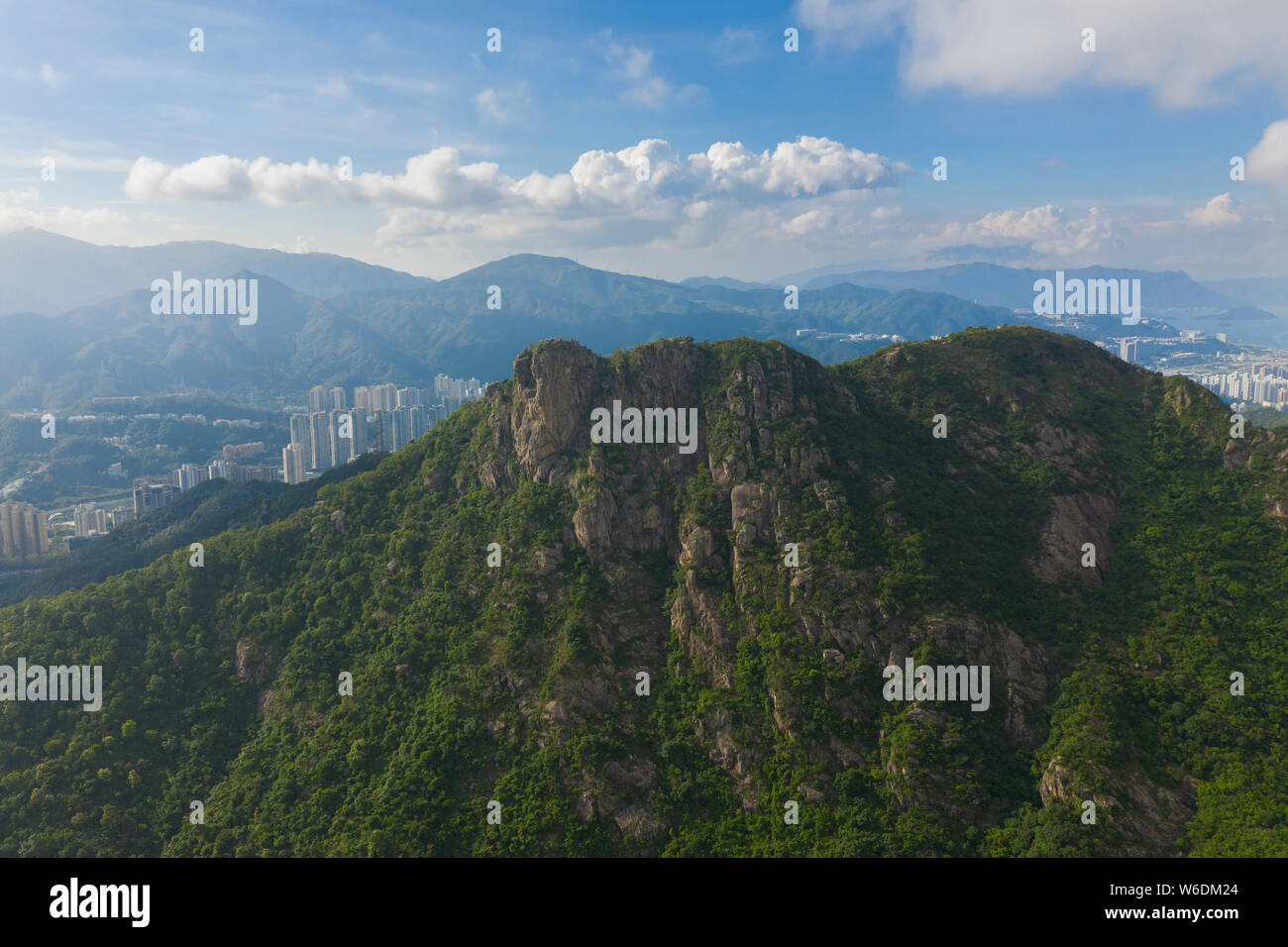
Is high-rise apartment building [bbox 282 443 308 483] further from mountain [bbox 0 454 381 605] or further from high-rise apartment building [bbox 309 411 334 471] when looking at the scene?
mountain [bbox 0 454 381 605]

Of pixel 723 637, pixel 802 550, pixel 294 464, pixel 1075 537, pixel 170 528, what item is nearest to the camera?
pixel 723 637

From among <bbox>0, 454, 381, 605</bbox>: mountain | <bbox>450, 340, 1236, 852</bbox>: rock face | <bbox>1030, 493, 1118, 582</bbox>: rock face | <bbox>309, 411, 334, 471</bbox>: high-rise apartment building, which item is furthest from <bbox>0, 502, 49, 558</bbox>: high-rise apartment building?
<bbox>1030, 493, 1118, 582</bbox>: rock face

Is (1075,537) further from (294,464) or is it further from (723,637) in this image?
(294,464)

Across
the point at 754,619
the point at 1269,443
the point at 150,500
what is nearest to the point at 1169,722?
the point at 754,619

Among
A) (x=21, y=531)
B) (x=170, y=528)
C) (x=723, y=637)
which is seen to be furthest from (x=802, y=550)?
(x=21, y=531)

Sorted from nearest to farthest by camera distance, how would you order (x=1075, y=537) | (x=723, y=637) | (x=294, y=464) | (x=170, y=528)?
(x=723, y=637) → (x=1075, y=537) → (x=170, y=528) → (x=294, y=464)
